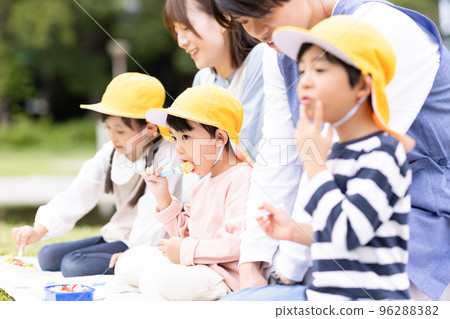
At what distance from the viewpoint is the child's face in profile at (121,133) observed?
8.70ft

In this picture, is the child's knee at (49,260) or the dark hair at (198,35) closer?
the dark hair at (198,35)

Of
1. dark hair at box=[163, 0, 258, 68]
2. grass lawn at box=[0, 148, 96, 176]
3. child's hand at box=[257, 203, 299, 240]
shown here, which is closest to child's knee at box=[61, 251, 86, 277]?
dark hair at box=[163, 0, 258, 68]

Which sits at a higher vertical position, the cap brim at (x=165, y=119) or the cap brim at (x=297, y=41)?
the cap brim at (x=297, y=41)

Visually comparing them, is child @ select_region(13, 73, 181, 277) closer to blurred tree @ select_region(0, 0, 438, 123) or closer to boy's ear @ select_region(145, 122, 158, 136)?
boy's ear @ select_region(145, 122, 158, 136)

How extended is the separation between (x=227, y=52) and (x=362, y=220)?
1429mm

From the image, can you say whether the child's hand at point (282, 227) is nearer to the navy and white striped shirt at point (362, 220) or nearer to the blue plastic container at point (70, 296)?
the navy and white striped shirt at point (362, 220)

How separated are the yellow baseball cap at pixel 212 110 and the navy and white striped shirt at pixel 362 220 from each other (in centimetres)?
75

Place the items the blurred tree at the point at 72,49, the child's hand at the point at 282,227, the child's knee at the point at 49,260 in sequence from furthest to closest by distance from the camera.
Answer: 1. the blurred tree at the point at 72,49
2. the child's knee at the point at 49,260
3. the child's hand at the point at 282,227

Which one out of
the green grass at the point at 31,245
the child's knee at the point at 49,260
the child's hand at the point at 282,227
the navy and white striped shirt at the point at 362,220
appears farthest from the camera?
the green grass at the point at 31,245

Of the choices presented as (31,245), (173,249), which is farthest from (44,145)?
(173,249)

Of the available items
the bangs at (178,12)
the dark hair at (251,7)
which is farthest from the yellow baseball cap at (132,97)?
the dark hair at (251,7)

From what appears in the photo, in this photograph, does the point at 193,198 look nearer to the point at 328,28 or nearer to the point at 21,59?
the point at 328,28

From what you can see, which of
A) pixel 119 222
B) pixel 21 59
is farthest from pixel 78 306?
pixel 21 59

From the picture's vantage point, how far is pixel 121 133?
2.66 meters
